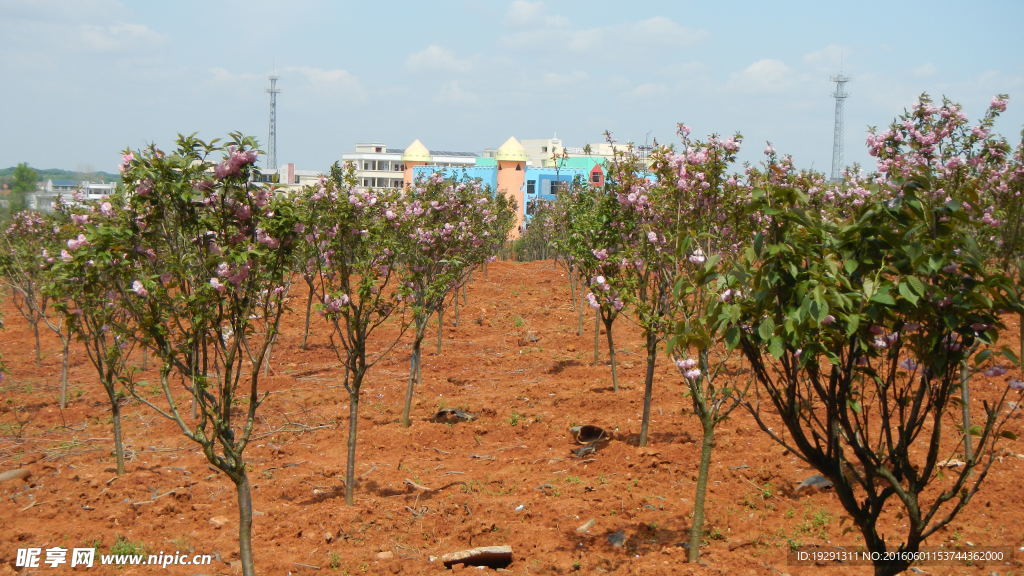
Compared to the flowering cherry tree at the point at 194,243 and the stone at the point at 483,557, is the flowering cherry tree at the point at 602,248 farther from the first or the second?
the flowering cherry tree at the point at 194,243

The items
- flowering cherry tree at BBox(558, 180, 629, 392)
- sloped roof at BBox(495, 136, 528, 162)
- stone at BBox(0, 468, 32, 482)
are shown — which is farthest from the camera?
sloped roof at BBox(495, 136, 528, 162)

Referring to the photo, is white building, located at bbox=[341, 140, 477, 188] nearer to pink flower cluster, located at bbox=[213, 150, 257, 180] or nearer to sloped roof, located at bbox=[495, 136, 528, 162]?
sloped roof, located at bbox=[495, 136, 528, 162]

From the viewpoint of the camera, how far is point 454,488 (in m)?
10.7

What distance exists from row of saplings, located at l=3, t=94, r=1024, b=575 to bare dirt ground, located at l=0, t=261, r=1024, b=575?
29.4 inches

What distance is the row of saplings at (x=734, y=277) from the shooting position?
409 centimetres

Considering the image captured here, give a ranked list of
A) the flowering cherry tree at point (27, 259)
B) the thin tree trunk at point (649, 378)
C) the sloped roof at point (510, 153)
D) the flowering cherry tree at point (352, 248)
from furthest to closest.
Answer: the sloped roof at point (510, 153) < the flowering cherry tree at point (27, 259) < the thin tree trunk at point (649, 378) < the flowering cherry tree at point (352, 248)

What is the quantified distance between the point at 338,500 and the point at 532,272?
3006cm

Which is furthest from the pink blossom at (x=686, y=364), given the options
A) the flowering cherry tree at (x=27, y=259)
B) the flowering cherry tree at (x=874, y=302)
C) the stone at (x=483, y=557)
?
the flowering cherry tree at (x=27, y=259)

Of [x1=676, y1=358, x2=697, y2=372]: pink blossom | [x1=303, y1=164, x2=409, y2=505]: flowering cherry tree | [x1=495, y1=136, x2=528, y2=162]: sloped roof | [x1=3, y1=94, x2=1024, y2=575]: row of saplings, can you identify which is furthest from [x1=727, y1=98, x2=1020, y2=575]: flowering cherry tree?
[x1=495, y1=136, x2=528, y2=162]: sloped roof

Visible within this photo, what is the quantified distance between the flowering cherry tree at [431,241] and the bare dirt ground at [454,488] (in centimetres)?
210

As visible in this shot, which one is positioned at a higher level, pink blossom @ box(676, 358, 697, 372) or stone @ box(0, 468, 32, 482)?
pink blossom @ box(676, 358, 697, 372)

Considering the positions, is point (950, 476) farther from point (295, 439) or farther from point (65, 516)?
point (65, 516)

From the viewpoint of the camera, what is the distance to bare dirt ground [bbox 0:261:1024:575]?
816cm

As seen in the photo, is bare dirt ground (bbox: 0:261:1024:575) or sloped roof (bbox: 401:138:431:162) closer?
bare dirt ground (bbox: 0:261:1024:575)
